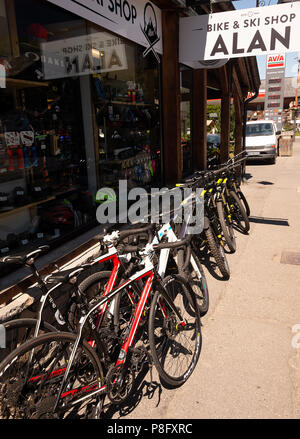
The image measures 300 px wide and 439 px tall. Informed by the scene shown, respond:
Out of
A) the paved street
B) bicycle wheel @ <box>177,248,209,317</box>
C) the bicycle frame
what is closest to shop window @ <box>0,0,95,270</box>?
bicycle wheel @ <box>177,248,209,317</box>

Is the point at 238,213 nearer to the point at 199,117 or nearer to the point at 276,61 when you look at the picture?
the point at 199,117

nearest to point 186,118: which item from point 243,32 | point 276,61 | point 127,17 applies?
point 243,32

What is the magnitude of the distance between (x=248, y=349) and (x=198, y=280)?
0.86m

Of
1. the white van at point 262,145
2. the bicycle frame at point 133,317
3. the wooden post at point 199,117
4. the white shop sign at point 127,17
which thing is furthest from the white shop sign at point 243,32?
the white van at point 262,145

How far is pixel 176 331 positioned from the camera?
3.06 meters

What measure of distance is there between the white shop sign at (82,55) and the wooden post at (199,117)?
3404 millimetres

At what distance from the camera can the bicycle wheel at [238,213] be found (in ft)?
20.0

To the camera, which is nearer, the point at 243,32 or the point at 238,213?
the point at 243,32

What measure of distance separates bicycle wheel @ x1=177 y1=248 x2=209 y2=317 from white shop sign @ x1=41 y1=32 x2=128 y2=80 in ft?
8.89

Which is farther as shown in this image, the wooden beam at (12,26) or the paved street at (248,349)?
the wooden beam at (12,26)

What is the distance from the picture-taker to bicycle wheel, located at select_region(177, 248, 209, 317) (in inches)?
148

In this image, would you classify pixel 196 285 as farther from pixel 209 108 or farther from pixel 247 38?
pixel 209 108

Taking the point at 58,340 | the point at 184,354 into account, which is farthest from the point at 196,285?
the point at 58,340

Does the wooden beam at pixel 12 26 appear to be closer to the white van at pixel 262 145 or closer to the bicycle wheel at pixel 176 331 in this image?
the bicycle wheel at pixel 176 331
